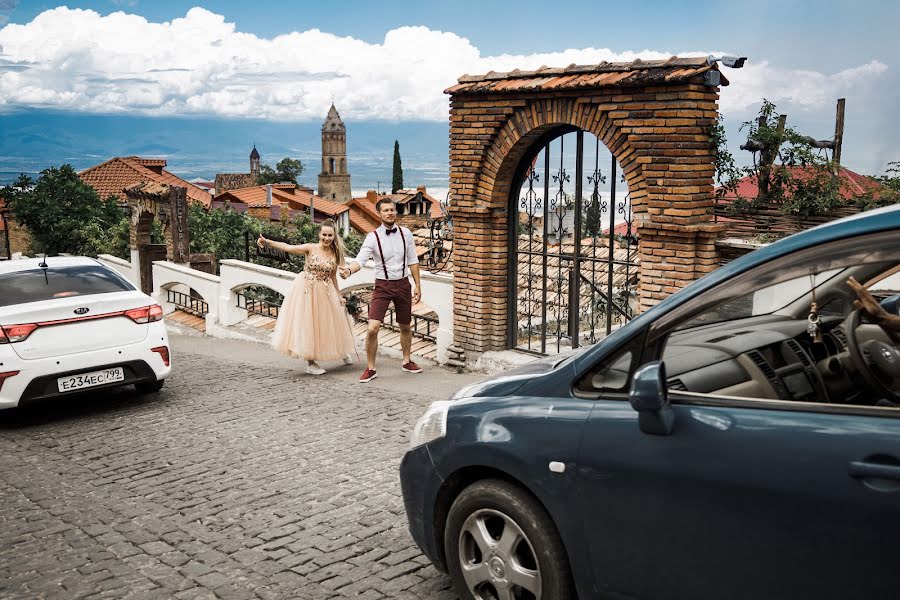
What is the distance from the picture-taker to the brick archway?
832cm

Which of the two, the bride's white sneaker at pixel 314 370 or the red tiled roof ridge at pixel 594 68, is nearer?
the red tiled roof ridge at pixel 594 68

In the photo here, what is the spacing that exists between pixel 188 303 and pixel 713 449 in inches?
689

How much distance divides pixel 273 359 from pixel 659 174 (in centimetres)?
644

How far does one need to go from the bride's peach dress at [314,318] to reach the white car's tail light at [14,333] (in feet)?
10.5

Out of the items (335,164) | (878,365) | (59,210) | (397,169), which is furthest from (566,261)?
(335,164)

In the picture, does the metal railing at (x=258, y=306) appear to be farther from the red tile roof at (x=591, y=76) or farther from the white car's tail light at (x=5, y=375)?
the white car's tail light at (x=5, y=375)

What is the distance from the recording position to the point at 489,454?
12.5ft

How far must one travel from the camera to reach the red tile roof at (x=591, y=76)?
8203 mm

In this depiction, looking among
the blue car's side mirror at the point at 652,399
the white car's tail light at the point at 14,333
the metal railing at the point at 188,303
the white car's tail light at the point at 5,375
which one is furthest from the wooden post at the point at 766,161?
the metal railing at the point at 188,303

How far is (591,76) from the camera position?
8945 millimetres

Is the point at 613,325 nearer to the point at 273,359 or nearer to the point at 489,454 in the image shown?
the point at 273,359

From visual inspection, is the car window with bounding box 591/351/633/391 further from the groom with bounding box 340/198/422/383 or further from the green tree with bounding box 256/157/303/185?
the green tree with bounding box 256/157/303/185

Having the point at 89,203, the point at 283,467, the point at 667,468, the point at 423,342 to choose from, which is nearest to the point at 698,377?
the point at 667,468

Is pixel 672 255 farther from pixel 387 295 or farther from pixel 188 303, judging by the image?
pixel 188 303
